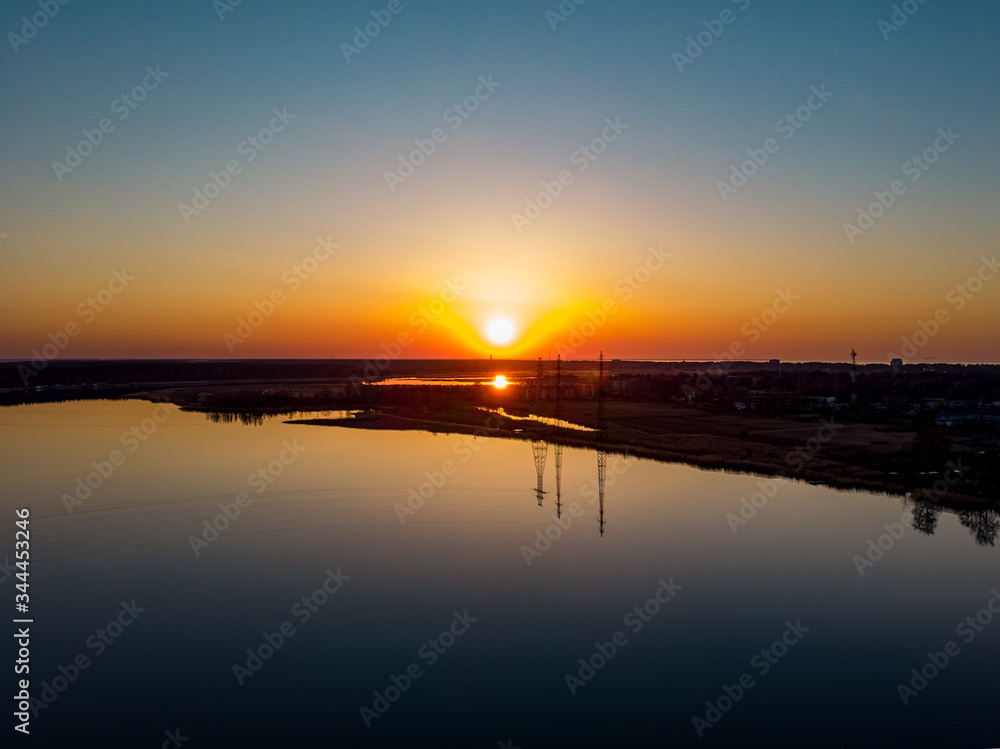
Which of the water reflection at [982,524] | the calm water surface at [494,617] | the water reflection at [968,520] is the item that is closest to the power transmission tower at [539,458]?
the calm water surface at [494,617]

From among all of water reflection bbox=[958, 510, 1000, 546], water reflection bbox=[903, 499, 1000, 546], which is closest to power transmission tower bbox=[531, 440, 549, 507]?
water reflection bbox=[903, 499, 1000, 546]

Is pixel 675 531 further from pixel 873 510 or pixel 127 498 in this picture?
pixel 127 498

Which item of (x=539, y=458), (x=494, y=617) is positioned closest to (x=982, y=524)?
(x=494, y=617)

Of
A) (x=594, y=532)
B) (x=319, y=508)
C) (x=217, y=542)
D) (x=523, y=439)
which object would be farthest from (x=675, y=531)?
(x=523, y=439)

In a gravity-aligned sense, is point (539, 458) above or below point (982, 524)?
above

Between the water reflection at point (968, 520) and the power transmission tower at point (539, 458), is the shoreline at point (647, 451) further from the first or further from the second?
the power transmission tower at point (539, 458)

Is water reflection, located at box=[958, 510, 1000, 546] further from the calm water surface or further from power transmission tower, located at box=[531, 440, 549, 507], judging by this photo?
power transmission tower, located at box=[531, 440, 549, 507]

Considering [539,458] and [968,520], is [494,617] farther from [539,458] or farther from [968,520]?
[539,458]

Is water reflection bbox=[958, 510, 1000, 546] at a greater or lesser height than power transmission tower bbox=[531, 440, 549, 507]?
lesser

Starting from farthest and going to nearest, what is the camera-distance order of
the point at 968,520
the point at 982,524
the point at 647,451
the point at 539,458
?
1. the point at 647,451
2. the point at 539,458
3. the point at 968,520
4. the point at 982,524
